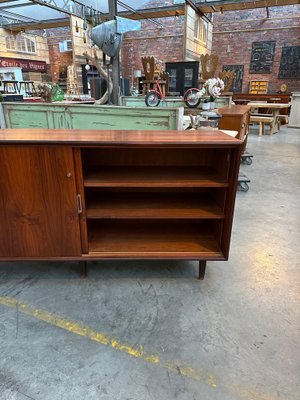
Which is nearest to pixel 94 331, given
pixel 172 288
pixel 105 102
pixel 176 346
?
pixel 176 346

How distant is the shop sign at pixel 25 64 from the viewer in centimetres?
1116

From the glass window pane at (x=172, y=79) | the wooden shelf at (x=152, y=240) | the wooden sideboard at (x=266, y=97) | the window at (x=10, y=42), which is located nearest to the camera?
the wooden shelf at (x=152, y=240)

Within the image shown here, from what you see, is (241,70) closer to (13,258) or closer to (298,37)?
(298,37)

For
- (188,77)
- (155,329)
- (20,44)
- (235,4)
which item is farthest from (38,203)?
(20,44)

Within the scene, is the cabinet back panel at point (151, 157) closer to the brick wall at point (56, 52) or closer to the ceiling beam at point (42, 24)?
the ceiling beam at point (42, 24)

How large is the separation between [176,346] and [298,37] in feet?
37.8

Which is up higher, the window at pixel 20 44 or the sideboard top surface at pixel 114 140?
the window at pixel 20 44

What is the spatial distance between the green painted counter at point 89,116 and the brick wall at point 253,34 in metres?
9.25

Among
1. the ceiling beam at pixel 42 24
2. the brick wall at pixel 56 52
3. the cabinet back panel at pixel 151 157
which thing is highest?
the ceiling beam at pixel 42 24

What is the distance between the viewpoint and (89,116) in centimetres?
328

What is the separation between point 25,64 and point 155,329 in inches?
525

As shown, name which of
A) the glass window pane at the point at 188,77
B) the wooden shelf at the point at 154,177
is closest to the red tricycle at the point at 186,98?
the glass window pane at the point at 188,77

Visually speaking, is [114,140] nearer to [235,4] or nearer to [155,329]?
[155,329]

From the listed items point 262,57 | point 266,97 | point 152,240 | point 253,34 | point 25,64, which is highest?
point 253,34
